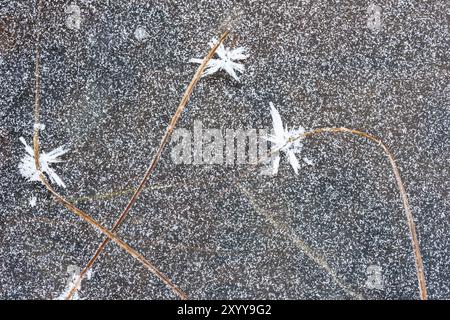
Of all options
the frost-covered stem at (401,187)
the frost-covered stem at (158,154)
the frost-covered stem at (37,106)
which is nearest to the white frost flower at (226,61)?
A: the frost-covered stem at (158,154)

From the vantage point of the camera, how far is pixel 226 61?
705 mm

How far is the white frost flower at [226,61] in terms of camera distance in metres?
0.70

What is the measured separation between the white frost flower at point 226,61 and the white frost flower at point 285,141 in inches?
4.1

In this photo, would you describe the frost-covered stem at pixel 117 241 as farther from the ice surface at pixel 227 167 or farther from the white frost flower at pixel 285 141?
the white frost flower at pixel 285 141

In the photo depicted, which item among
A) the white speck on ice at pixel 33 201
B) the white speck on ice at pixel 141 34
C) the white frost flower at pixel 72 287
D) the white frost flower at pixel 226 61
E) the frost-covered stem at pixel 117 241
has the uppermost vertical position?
the white speck on ice at pixel 141 34

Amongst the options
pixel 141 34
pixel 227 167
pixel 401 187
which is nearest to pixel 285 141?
pixel 227 167

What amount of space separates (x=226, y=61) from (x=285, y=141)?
0.19m

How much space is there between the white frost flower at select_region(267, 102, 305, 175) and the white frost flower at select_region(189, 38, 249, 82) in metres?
0.11

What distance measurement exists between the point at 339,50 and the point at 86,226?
577 mm

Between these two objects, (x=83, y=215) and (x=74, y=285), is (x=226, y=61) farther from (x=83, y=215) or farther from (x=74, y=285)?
(x=74, y=285)

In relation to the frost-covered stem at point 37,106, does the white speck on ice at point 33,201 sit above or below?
below

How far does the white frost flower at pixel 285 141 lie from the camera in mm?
702
